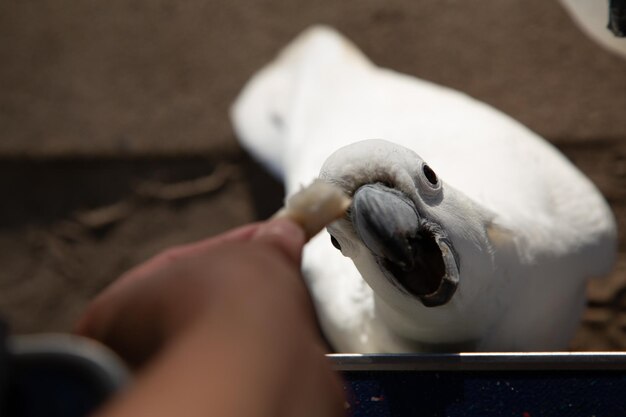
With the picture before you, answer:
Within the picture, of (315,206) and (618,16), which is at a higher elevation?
(618,16)

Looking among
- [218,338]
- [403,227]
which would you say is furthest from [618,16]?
[218,338]

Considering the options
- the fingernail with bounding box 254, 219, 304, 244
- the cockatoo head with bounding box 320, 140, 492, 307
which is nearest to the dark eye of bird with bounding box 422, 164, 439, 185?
the cockatoo head with bounding box 320, 140, 492, 307

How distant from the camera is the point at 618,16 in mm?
1333

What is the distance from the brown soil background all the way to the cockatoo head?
1042mm

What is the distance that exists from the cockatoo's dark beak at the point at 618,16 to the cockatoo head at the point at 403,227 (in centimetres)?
48

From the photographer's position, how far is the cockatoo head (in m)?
0.94

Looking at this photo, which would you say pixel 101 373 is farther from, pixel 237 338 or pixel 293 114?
pixel 293 114

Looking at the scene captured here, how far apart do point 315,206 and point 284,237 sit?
0.49 ft

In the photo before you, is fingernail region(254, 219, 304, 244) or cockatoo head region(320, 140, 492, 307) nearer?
fingernail region(254, 219, 304, 244)

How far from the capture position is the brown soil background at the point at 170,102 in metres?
2.08

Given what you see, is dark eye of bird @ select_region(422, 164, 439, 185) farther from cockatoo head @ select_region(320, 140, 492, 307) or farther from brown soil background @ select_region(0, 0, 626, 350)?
brown soil background @ select_region(0, 0, 626, 350)

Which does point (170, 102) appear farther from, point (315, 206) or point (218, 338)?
point (218, 338)

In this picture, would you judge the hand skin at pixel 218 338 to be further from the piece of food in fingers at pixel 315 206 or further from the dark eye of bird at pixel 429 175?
the dark eye of bird at pixel 429 175

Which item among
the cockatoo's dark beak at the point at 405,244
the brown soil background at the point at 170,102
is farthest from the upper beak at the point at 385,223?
the brown soil background at the point at 170,102
